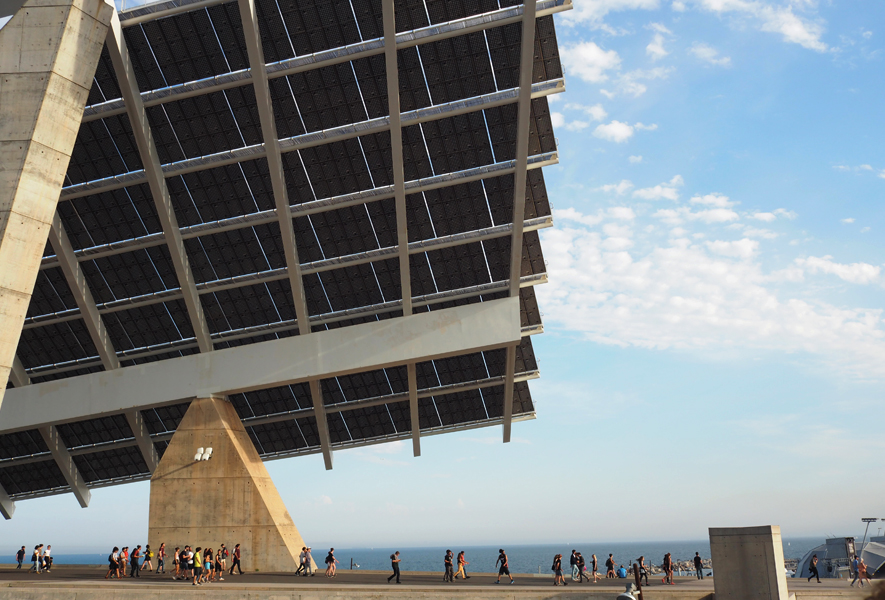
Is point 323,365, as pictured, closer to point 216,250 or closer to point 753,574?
point 216,250

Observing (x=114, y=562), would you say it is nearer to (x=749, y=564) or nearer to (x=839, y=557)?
(x=749, y=564)

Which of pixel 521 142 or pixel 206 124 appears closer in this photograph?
pixel 206 124

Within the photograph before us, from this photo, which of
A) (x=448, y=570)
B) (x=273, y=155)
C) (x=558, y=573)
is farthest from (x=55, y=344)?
(x=558, y=573)

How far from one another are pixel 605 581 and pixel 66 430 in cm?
2506

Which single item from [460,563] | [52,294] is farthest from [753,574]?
[52,294]

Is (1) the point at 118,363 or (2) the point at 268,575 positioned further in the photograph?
(1) the point at 118,363

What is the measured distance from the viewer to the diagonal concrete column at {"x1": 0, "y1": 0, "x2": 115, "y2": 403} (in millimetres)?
15609

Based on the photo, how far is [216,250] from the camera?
26.6 m

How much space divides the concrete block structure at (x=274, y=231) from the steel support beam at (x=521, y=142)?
0.29 feet

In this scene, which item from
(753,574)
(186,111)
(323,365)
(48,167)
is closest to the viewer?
(48,167)

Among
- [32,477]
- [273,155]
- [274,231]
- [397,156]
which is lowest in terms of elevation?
[32,477]

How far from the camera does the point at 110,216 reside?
1010 inches

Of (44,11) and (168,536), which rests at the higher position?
(44,11)

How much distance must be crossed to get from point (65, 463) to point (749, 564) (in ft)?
97.5
